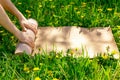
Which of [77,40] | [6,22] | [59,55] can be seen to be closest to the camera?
[59,55]

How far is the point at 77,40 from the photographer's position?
3479 millimetres

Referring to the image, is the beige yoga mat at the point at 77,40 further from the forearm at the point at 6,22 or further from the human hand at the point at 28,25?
the forearm at the point at 6,22

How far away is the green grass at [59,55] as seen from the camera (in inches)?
114

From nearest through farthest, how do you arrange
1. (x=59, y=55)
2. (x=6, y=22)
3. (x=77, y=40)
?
(x=59, y=55)
(x=6, y=22)
(x=77, y=40)

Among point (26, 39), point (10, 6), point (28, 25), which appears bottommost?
point (26, 39)

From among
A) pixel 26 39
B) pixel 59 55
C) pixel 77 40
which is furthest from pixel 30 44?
pixel 77 40

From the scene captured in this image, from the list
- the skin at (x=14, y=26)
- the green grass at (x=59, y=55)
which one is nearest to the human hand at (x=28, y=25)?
the skin at (x=14, y=26)

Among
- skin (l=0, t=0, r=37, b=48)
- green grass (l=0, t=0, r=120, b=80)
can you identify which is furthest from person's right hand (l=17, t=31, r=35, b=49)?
green grass (l=0, t=0, r=120, b=80)

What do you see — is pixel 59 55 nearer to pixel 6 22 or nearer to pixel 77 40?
pixel 77 40

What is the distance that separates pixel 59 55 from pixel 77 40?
1.28ft

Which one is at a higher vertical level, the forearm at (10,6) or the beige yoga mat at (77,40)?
the forearm at (10,6)

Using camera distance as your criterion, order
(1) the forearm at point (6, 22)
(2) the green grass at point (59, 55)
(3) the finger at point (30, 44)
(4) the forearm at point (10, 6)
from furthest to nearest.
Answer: (4) the forearm at point (10, 6), (3) the finger at point (30, 44), (1) the forearm at point (6, 22), (2) the green grass at point (59, 55)

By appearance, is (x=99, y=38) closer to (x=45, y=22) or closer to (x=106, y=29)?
(x=106, y=29)

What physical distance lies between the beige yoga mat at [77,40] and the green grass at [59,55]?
9 cm
